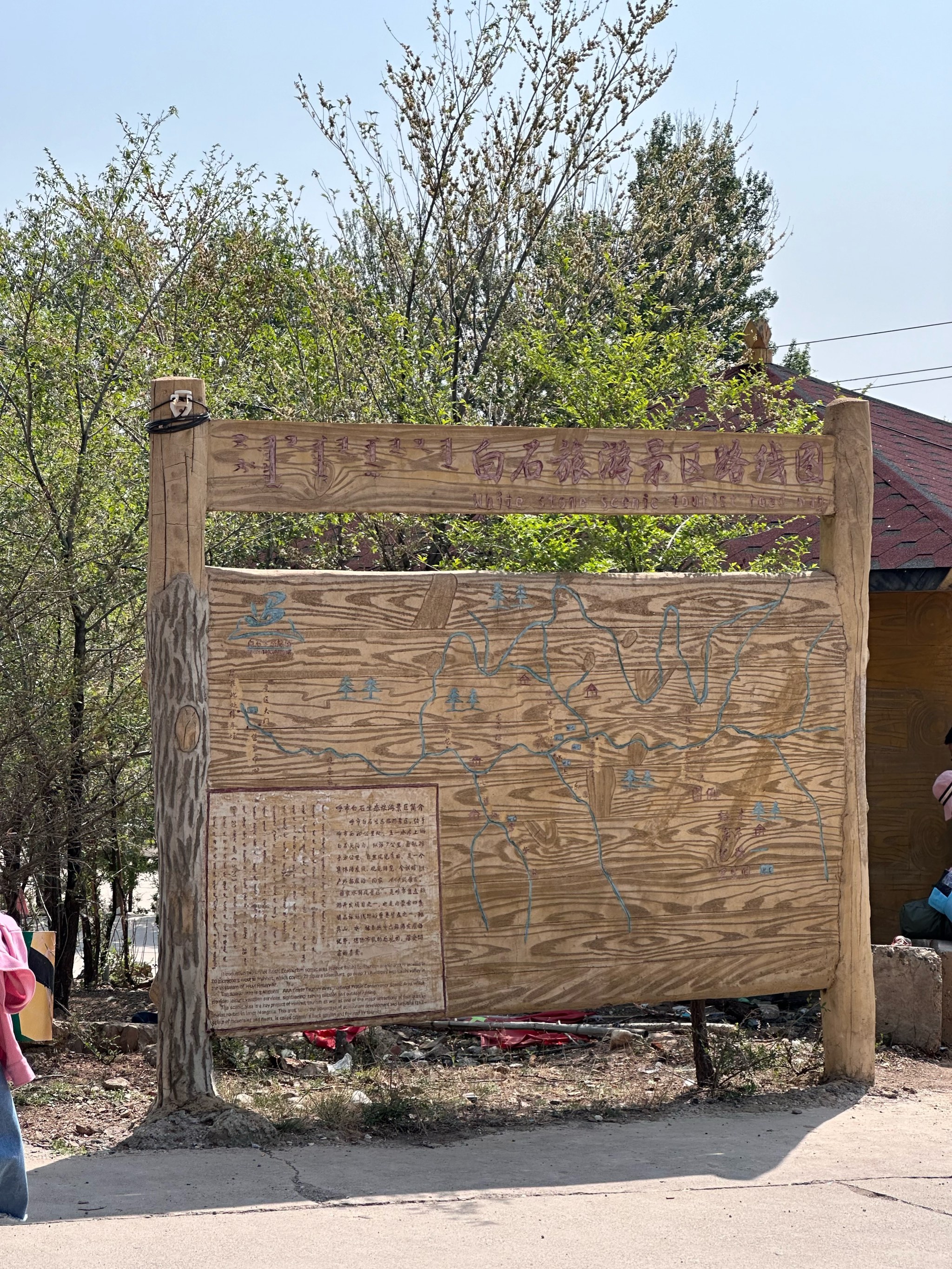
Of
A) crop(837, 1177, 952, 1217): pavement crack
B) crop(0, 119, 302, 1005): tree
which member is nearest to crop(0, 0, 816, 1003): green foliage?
crop(0, 119, 302, 1005): tree

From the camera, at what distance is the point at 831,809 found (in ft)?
19.9

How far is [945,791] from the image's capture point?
7.99 metres

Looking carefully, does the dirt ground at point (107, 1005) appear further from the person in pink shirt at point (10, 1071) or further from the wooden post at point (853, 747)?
the wooden post at point (853, 747)

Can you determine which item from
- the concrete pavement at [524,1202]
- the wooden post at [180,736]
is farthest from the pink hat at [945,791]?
the wooden post at [180,736]

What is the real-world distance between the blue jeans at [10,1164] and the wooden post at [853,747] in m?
3.68

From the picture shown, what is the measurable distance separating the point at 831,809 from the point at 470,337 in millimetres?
5917

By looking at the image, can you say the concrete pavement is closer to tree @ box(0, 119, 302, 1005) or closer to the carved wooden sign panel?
the carved wooden sign panel

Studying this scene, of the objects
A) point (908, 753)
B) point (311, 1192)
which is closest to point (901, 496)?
point (908, 753)

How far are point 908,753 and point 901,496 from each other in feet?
5.77

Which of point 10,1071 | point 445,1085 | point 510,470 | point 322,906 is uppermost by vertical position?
point 510,470

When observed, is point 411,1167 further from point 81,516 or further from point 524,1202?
point 81,516

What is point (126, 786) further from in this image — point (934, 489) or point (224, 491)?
point (934, 489)

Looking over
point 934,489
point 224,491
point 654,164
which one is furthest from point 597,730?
point 654,164

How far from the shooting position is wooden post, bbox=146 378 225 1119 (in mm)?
5066
